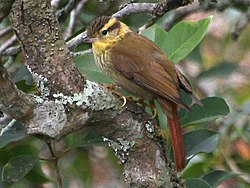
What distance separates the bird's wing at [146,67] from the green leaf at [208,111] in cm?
10

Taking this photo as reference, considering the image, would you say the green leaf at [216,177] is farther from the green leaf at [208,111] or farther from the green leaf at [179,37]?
the green leaf at [179,37]

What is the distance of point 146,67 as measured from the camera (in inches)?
102

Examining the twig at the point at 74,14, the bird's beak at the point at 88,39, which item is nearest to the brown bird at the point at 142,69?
the bird's beak at the point at 88,39

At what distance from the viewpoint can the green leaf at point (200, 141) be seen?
2445 millimetres

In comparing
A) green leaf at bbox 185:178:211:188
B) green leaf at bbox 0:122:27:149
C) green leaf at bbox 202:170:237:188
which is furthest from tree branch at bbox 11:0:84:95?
green leaf at bbox 202:170:237:188

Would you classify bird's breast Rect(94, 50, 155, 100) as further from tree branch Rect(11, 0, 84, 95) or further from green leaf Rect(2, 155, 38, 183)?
tree branch Rect(11, 0, 84, 95)

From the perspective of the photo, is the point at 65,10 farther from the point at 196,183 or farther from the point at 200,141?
the point at 196,183

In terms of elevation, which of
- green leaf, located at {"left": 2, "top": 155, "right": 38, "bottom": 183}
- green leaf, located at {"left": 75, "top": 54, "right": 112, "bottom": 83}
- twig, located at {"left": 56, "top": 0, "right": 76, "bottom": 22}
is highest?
twig, located at {"left": 56, "top": 0, "right": 76, "bottom": 22}

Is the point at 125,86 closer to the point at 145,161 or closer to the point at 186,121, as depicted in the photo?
the point at 186,121

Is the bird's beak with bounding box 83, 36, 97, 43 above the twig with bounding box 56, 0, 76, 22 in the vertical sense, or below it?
below

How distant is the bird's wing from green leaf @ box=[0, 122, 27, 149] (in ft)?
1.44

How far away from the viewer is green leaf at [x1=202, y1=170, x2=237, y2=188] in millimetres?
2447

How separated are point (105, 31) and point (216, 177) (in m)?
0.79

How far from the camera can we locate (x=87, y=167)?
3.09 meters
